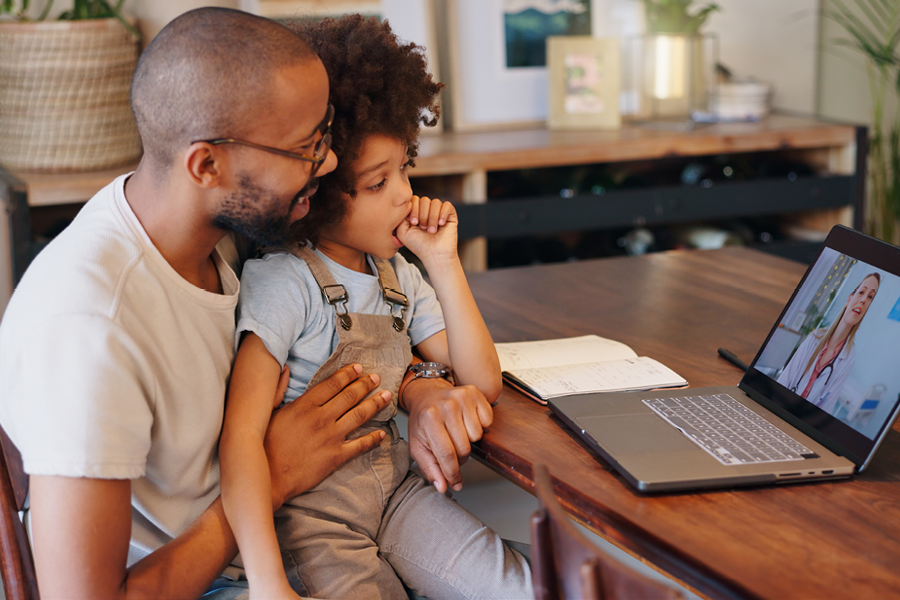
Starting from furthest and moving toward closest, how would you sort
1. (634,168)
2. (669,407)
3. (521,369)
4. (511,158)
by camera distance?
(634,168), (511,158), (521,369), (669,407)

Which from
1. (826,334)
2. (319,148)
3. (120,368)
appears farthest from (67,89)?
(826,334)

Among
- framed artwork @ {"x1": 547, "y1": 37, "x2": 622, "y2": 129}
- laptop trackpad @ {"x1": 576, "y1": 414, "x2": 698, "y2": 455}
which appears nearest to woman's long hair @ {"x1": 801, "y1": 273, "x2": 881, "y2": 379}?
laptop trackpad @ {"x1": 576, "y1": 414, "x2": 698, "y2": 455}

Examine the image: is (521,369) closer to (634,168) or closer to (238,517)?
(238,517)

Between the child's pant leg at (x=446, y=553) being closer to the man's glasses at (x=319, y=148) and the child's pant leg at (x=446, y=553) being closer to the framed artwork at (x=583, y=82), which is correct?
the man's glasses at (x=319, y=148)

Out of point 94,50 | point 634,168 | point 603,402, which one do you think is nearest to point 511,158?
point 634,168

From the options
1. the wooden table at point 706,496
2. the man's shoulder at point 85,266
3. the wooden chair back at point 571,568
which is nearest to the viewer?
the wooden chair back at point 571,568

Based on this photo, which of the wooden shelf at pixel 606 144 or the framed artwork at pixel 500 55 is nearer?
the wooden shelf at pixel 606 144

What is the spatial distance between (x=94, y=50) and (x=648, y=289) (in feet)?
5.36

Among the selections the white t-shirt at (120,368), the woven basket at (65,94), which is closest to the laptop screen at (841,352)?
the white t-shirt at (120,368)

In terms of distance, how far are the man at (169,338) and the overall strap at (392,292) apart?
208 millimetres

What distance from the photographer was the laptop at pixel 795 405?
0.97 m

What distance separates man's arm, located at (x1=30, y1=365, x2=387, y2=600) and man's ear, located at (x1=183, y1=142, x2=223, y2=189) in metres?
0.35

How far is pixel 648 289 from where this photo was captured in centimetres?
183

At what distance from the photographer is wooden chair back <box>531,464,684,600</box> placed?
63 cm
